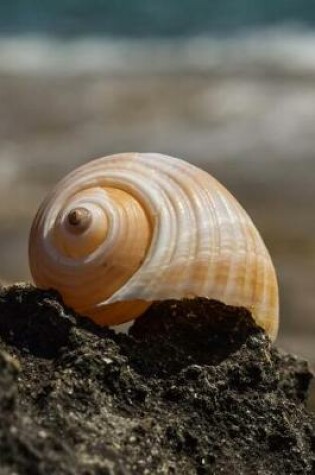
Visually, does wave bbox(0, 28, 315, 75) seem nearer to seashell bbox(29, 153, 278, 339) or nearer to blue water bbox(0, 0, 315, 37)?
blue water bbox(0, 0, 315, 37)

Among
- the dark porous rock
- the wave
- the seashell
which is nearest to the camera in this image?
the dark porous rock

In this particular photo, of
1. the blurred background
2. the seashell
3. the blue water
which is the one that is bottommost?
the seashell

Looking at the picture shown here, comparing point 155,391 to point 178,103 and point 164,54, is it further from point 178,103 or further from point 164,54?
point 164,54

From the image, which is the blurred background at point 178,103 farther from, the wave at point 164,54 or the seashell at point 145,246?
the seashell at point 145,246

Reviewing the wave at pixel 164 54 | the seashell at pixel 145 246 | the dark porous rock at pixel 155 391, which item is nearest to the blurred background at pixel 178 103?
the wave at pixel 164 54

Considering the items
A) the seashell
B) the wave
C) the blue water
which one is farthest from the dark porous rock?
the blue water

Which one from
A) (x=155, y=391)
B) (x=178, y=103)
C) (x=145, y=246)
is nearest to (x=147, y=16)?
(x=178, y=103)
